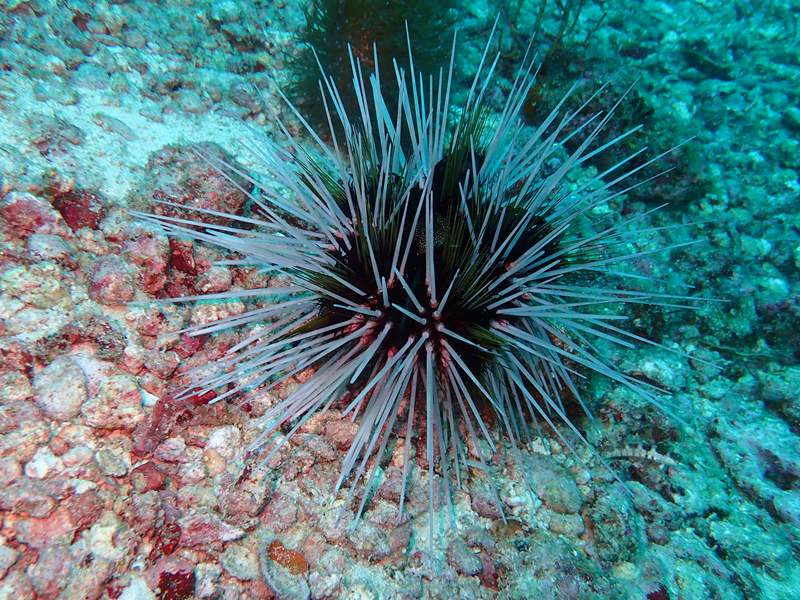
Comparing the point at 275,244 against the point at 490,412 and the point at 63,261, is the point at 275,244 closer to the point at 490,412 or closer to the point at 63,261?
the point at 63,261

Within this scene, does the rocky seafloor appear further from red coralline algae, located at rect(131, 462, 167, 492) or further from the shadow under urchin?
the shadow under urchin

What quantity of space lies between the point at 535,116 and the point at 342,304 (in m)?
3.27

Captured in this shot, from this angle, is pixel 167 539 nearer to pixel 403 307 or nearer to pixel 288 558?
Answer: pixel 288 558

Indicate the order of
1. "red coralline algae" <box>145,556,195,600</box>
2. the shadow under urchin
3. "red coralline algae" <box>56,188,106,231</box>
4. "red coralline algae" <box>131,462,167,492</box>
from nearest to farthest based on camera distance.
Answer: "red coralline algae" <box>145,556,195,600</box>, "red coralline algae" <box>131,462,167,492</box>, the shadow under urchin, "red coralline algae" <box>56,188,106,231</box>

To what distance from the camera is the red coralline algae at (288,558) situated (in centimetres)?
191

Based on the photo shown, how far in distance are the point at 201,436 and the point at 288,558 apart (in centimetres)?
71

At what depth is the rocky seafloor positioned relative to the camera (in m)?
1.84

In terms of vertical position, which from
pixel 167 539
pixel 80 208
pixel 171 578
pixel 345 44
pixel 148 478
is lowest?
pixel 171 578

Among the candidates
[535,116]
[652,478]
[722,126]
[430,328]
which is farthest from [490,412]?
[722,126]

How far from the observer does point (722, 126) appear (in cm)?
575

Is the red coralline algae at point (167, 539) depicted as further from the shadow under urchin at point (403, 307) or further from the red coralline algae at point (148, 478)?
the shadow under urchin at point (403, 307)

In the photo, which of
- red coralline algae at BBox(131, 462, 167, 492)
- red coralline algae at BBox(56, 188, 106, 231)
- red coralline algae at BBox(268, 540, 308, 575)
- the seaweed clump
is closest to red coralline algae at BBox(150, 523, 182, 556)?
red coralline algae at BBox(131, 462, 167, 492)

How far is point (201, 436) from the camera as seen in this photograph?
2.09 m

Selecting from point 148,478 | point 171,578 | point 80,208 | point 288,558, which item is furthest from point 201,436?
point 80,208
